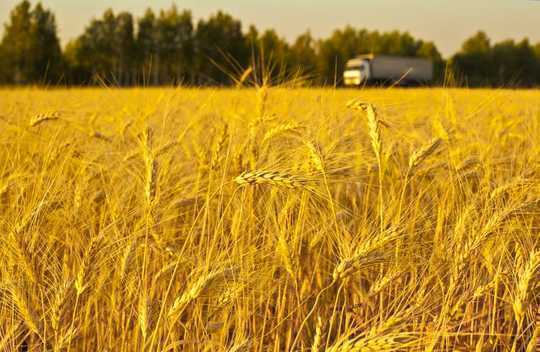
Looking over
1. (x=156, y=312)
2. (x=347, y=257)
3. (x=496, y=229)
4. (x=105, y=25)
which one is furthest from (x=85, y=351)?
(x=105, y=25)

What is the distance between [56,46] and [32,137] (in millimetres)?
36264

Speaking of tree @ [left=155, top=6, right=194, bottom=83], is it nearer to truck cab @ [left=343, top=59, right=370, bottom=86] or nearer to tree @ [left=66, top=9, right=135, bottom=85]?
tree @ [left=66, top=9, right=135, bottom=85]

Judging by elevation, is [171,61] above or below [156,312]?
above

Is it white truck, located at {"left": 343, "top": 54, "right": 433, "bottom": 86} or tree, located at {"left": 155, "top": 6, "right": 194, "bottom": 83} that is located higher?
tree, located at {"left": 155, "top": 6, "right": 194, "bottom": 83}

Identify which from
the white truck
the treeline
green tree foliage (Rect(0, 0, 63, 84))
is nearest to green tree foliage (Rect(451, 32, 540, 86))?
the treeline

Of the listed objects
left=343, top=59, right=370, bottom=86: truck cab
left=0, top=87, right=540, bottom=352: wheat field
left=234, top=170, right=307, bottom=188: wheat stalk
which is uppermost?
left=343, top=59, right=370, bottom=86: truck cab

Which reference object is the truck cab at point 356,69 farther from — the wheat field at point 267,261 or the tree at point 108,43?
the wheat field at point 267,261

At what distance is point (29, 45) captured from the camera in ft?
102

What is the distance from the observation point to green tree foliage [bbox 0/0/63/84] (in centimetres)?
2983

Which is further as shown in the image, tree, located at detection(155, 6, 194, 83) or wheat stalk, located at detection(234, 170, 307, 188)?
tree, located at detection(155, 6, 194, 83)

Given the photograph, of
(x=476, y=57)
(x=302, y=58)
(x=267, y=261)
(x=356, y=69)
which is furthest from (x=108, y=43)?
(x=267, y=261)

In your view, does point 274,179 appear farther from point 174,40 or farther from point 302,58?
point 174,40

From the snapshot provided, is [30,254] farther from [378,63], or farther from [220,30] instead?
[220,30]

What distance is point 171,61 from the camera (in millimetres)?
45531
